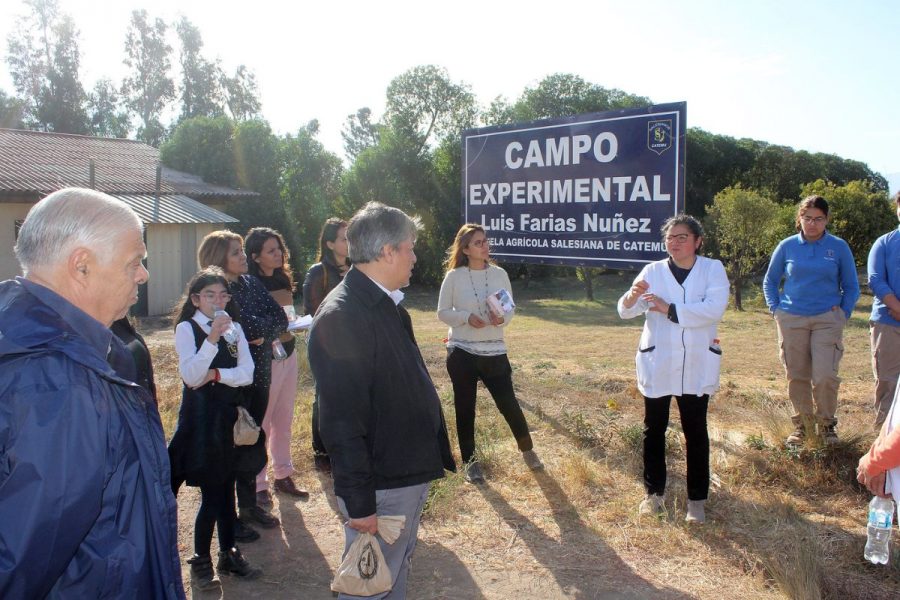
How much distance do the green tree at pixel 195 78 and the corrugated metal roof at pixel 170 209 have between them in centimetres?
2531

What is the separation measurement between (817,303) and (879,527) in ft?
9.82

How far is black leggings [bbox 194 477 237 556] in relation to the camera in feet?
12.1

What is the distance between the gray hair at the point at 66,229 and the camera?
70.2 inches

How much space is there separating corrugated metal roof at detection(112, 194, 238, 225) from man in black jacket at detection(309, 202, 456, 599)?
18.0 meters

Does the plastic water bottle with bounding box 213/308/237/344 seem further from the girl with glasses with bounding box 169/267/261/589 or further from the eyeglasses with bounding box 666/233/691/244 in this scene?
the eyeglasses with bounding box 666/233/691/244

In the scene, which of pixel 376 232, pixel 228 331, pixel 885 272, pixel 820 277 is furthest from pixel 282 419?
pixel 885 272

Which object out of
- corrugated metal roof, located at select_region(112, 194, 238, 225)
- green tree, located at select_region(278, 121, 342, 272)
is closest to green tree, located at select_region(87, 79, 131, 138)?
green tree, located at select_region(278, 121, 342, 272)

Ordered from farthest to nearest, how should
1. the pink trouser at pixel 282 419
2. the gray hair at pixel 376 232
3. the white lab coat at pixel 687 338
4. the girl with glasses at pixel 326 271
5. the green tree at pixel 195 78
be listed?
the green tree at pixel 195 78 → the girl with glasses at pixel 326 271 → the pink trouser at pixel 282 419 → the white lab coat at pixel 687 338 → the gray hair at pixel 376 232

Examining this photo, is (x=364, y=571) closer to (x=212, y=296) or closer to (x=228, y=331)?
(x=228, y=331)

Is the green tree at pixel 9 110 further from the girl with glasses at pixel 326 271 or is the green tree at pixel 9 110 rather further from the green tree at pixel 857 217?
the girl with glasses at pixel 326 271

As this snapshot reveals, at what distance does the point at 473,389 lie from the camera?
17.3 feet

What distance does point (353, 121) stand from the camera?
64.3 metres

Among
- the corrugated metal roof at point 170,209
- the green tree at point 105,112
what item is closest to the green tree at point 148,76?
the green tree at point 105,112

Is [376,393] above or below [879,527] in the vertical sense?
above
